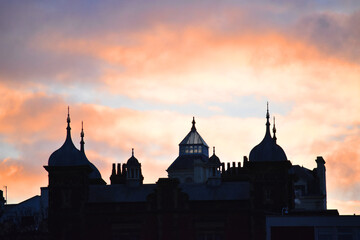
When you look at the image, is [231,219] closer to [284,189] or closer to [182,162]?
[284,189]

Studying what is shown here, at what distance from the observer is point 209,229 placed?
361ft

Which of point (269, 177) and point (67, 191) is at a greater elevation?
point (269, 177)

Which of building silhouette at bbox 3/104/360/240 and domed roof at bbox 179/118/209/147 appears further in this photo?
domed roof at bbox 179/118/209/147

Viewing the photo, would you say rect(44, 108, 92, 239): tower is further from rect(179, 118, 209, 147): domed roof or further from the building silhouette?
rect(179, 118, 209, 147): domed roof

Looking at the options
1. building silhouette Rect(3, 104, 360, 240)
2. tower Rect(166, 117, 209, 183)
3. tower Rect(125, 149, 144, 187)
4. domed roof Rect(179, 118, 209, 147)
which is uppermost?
domed roof Rect(179, 118, 209, 147)

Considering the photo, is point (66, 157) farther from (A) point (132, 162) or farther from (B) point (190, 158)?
(B) point (190, 158)

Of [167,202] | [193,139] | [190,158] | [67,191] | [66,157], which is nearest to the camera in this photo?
[167,202]

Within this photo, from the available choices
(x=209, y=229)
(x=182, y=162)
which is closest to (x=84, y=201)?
(x=209, y=229)

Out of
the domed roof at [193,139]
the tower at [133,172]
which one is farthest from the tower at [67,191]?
the domed roof at [193,139]

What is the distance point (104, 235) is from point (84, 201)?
4613 mm

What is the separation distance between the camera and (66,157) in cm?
11481

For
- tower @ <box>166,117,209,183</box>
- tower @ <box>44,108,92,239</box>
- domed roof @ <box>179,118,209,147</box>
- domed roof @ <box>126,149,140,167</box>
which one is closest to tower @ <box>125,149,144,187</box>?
domed roof @ <box>126,149,140,167</box>

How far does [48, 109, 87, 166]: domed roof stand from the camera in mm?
114438

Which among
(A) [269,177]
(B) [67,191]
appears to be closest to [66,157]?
(B) [67,191]
